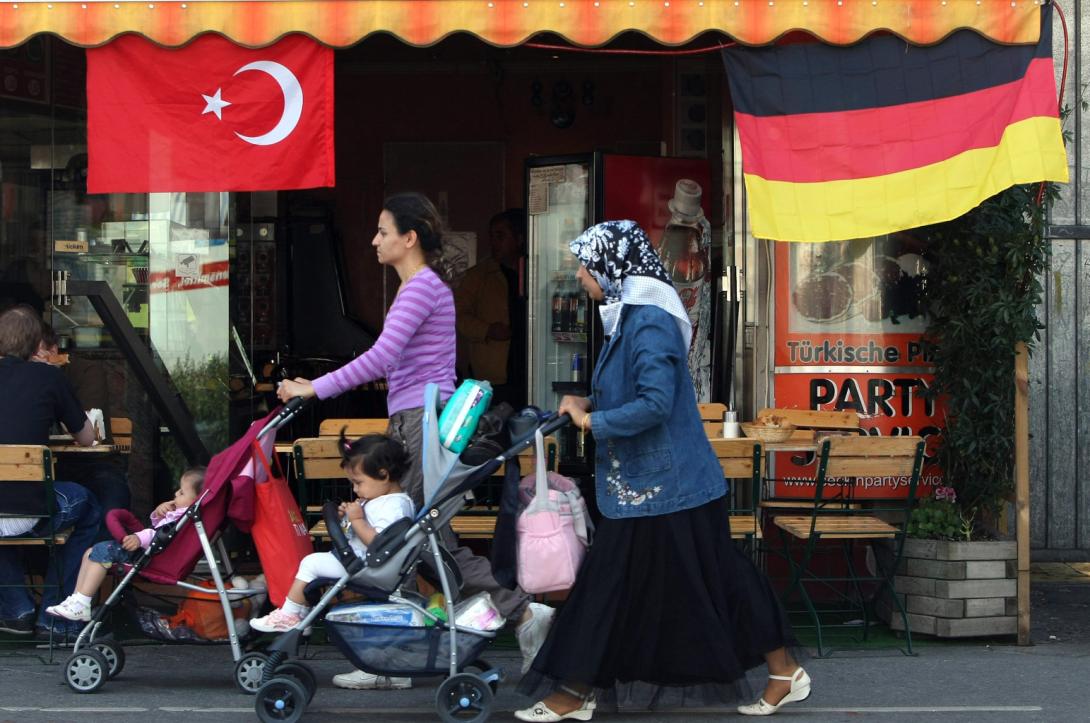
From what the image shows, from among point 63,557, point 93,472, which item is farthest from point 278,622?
point 93,472

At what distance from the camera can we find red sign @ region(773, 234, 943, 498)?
7969 mm

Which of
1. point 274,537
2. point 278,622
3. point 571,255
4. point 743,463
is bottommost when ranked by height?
point 278,622

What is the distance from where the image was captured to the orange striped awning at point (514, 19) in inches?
263

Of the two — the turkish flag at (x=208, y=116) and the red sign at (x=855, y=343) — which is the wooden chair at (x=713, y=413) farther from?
the turkish flag at (x=208, y=116)

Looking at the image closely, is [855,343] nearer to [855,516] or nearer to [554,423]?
[855,516]

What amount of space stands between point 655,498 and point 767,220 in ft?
6.16

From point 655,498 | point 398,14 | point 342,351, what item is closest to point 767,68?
point 398,14

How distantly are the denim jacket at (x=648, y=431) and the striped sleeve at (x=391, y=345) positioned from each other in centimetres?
80

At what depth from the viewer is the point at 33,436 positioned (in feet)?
22.9

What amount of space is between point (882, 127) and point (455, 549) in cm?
288

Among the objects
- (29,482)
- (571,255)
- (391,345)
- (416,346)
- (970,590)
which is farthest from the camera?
(571,255)

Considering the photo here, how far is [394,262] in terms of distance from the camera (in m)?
6.01

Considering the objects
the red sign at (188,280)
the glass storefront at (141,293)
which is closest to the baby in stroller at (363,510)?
the glass storefront at (141,293)

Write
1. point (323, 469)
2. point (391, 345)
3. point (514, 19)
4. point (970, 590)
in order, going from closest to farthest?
1. point (391, 345)
2. point (514, 19)
3. point (323, 469)
4. point (970, 590)
